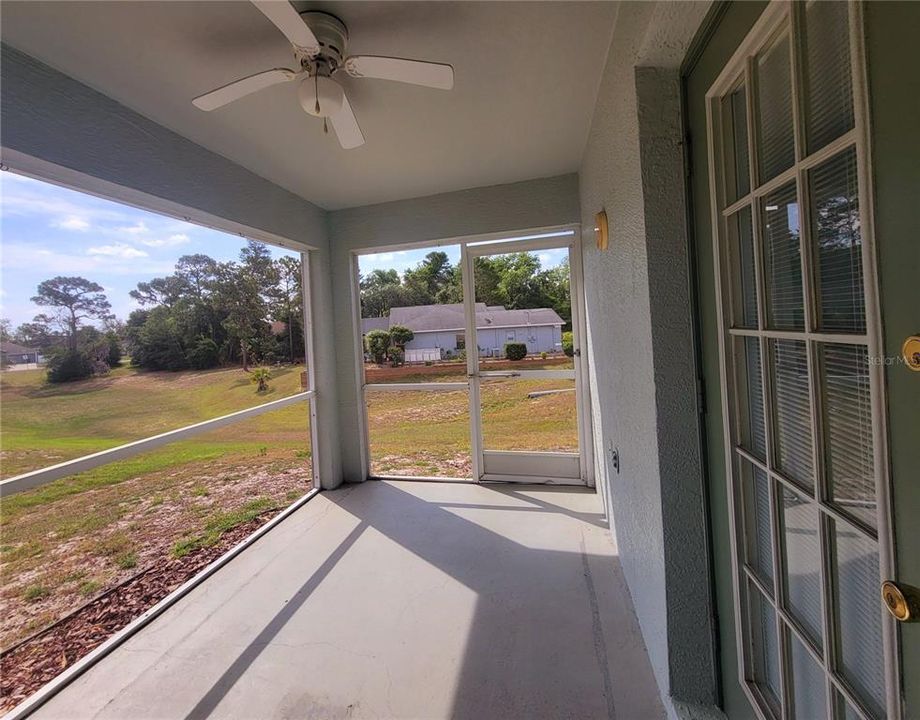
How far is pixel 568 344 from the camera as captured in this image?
3.41 metres

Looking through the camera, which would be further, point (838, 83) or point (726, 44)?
point (726, 44)

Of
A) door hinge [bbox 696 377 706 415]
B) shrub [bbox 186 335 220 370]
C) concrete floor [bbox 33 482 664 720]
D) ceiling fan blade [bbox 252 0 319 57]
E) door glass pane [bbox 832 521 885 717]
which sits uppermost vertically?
ceiling fan blade [bbox 252 0 319 57]

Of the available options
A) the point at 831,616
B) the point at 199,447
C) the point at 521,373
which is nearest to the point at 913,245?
the point at 831,616

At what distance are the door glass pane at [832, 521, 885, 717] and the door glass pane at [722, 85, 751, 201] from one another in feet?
2.73

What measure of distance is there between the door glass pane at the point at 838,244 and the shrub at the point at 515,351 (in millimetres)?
2751

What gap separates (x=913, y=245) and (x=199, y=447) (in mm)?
3219

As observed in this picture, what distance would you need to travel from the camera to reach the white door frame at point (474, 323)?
330 cm

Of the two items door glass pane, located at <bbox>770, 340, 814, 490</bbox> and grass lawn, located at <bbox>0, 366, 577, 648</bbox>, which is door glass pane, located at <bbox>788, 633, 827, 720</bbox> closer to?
door glass pane, located at <bbox>770, 340, 814, 490</bbox>

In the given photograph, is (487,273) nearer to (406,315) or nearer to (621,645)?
(406,315)

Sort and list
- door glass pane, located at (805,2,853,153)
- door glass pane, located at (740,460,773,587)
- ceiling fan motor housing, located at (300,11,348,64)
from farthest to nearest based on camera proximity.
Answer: ceiling fan motor housing, located at (300,11,348,64) < door glass pane, located at (740,460,773,587) < door glass pane, located at (805,2,853,153)

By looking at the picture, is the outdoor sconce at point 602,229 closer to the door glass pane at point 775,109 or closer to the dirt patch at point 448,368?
the door glass pane at point 775,109

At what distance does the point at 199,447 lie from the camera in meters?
2.56

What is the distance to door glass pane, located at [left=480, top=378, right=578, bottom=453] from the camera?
3463mm

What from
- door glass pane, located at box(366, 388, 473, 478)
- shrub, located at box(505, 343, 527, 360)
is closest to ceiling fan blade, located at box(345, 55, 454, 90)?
shrub, located at box(505, 343, 527, 360)
